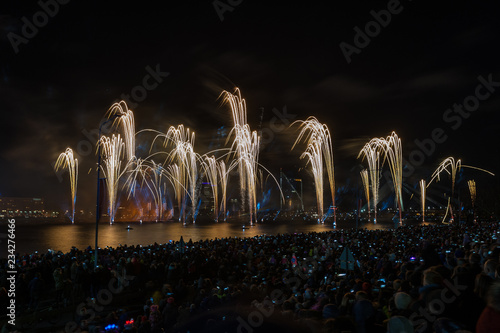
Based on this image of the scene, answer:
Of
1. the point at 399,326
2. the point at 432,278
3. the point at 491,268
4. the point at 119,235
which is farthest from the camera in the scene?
the point at 119,235

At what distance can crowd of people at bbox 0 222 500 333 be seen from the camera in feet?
13.7

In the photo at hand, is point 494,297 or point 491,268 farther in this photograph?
point 491,268

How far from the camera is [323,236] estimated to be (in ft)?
84.4

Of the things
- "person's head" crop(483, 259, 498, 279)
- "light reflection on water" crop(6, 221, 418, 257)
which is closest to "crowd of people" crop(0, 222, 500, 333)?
"person's head" crop(483, 259, 498, 279)

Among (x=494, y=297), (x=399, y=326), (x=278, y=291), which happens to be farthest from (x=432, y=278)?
(x=278, y=291)

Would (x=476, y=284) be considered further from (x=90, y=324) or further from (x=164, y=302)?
(x=90, y=324)

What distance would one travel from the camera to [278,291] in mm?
9023

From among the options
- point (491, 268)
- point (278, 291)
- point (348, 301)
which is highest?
point (491, 268)

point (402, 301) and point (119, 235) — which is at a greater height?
point (402, 301)

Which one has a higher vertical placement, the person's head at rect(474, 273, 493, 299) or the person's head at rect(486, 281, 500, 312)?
the person's head at rect(486, 281, 500, 312)

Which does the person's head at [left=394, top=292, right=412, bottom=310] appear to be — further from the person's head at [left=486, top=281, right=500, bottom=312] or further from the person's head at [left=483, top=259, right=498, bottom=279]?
the person's head at [left=483, top=259, right=498, bottom=279]

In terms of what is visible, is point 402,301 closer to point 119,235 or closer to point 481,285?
point 481,285

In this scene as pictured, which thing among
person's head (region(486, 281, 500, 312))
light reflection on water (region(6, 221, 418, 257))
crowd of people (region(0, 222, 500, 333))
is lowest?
light reflection on water (region(6, 221, 418, 257))

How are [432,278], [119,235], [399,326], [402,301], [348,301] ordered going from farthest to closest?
[119,235]
[348,301]
[432,278]
[402,301]
[399,326]
